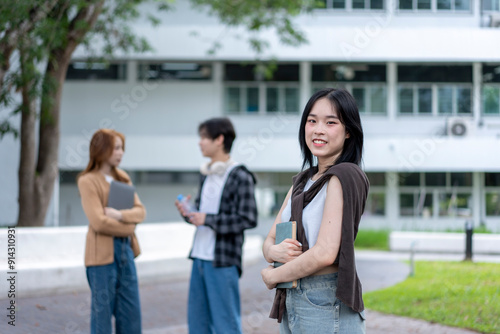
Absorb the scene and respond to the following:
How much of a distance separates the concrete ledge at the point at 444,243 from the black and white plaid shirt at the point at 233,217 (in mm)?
11923

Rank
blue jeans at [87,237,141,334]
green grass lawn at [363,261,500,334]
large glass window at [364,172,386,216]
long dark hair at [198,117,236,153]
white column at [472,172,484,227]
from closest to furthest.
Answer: blue jeans at [87,237,141,334] → long dark hair at [198,117,236,153] → green grass lawn at [363,261,500,334] → white column at [472,172,484,227] → large glass window at [364,172,386,216]

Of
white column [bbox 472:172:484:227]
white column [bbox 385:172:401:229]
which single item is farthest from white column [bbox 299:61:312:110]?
white column [bbox 472:172:484:227]

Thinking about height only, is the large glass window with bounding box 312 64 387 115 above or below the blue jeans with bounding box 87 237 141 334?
A: above

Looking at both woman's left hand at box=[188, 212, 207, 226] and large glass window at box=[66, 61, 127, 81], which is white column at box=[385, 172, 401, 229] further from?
woman's left hand at box=[188, 212, 207, 226]

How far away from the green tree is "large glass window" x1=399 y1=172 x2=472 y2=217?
1043cm

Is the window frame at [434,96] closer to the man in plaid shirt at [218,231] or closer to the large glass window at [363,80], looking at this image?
the large glass window at [363,80]

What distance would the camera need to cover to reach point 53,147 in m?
12.6

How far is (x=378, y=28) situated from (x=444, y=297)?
51.6 ft

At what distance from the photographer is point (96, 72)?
75.6 ft

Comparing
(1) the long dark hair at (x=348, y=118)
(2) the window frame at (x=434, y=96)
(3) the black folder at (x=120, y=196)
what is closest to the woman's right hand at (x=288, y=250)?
(1) the long dark hair at (x=348, y=118)

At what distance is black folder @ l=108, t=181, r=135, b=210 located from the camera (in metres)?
4.68

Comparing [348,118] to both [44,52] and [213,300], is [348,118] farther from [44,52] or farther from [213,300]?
[44,52]

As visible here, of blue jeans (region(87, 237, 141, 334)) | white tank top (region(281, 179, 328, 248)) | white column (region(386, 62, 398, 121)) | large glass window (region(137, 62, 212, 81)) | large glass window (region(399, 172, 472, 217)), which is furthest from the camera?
white column (region(386, 62, 398, 121))

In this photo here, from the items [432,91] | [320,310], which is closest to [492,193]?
[432,91]
